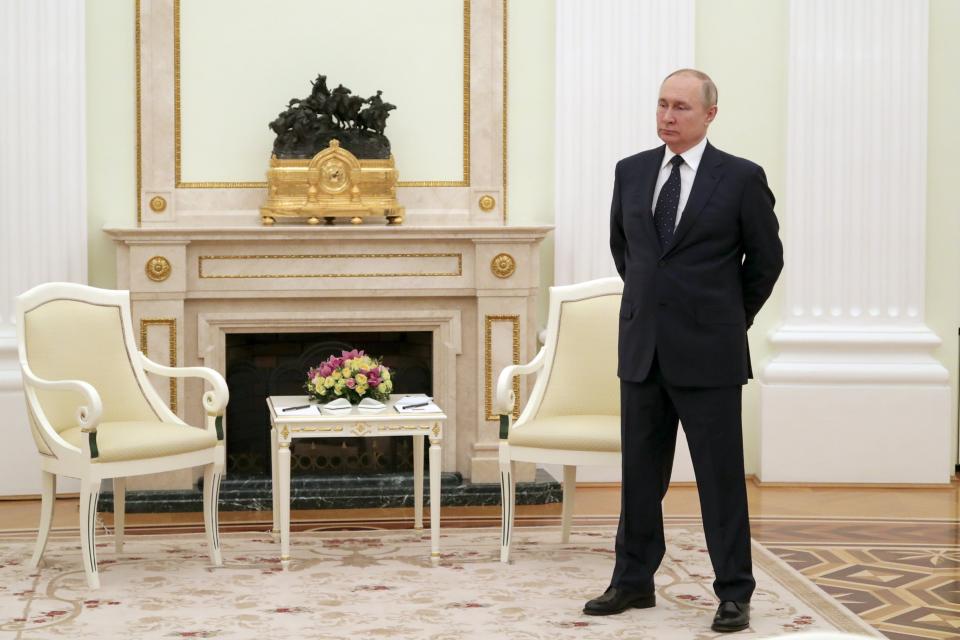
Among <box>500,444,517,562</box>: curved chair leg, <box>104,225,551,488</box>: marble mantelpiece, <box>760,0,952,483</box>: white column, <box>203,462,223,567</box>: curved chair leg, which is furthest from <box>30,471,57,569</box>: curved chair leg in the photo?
<box>760,0,952,483</box>: white column

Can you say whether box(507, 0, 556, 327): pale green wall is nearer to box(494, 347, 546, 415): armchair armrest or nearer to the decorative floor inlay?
box(494, 347, 546, 415): armchair armrest

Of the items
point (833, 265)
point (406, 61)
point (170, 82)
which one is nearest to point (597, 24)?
point (406, 61)

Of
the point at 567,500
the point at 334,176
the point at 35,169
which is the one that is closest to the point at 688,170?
the point at 567,500

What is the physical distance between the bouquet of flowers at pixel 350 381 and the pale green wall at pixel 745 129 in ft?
5.33

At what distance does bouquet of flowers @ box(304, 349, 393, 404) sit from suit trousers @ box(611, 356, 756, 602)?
1.38m

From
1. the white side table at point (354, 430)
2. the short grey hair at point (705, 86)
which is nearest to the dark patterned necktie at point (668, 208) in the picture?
the short grey hair at point (705, 86)

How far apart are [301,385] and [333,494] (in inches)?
26.2

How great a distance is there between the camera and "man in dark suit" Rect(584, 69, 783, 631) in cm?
392

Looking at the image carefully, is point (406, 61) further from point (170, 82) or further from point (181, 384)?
point (181, 384)

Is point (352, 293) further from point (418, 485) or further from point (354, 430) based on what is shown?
point (354, 430)

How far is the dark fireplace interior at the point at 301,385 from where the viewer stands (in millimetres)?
6441

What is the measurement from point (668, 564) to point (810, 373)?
2046 mm

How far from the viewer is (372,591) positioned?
177 inches

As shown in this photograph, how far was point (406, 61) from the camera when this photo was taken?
643 centimetres
